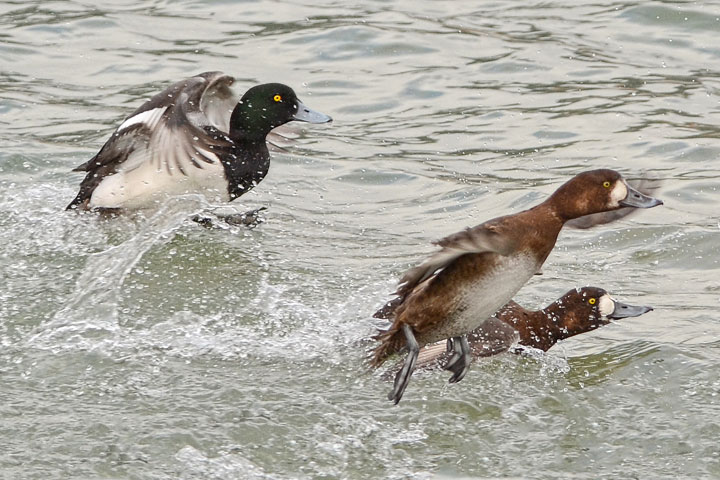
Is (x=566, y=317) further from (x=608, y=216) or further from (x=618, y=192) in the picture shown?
(x=618, y=192)

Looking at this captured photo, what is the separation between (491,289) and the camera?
16.3 ft

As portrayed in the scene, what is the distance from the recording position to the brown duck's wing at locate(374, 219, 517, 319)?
4.62 meters

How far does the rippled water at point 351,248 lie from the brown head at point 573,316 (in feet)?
0.38

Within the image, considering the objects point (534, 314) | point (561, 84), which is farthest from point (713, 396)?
point (561, 84)

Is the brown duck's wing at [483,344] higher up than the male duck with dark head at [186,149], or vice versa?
the male duck with dark head at [186,149]

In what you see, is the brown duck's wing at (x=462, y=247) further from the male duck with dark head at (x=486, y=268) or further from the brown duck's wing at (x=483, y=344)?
the brown duck's wing at (x=483, y=344)

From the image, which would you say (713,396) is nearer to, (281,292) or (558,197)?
(558,197)

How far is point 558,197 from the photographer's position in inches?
201

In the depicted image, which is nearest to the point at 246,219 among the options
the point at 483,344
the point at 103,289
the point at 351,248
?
the point at 351,248

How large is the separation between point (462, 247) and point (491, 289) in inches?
15.5

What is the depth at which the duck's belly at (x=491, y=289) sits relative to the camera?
492 centimetres

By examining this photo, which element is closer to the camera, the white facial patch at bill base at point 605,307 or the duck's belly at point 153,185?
the white facial patch at bill base at point 605,307

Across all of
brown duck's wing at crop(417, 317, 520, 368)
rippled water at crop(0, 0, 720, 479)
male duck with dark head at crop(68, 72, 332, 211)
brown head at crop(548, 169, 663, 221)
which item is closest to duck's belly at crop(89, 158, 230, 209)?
male duck with dark head at crop(68, 72, 332, 211)

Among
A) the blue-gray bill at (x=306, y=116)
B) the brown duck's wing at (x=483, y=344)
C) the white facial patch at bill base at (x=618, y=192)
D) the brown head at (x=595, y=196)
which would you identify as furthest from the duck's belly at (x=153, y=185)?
the white facial patch at bill base at (x=618, y=192)
